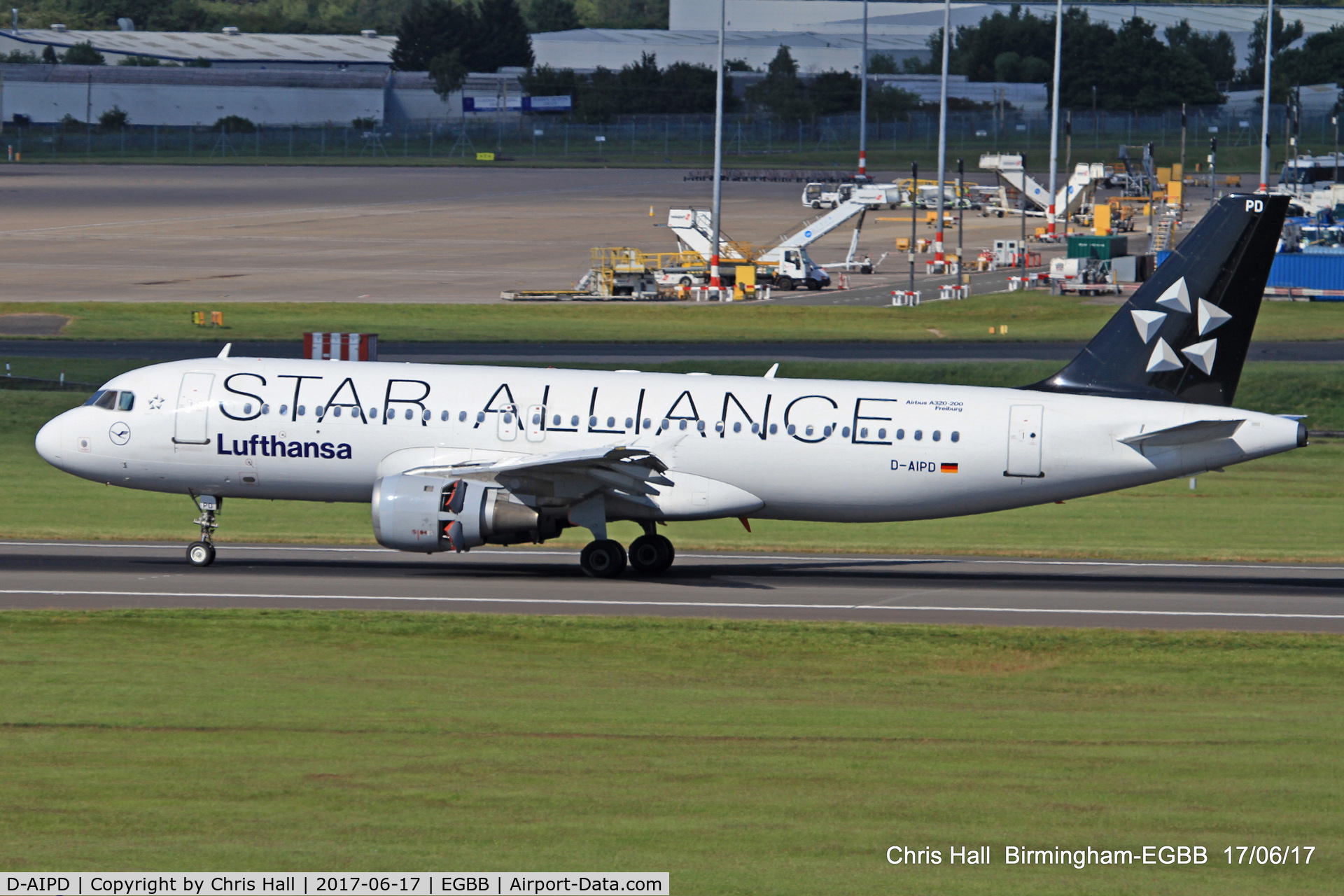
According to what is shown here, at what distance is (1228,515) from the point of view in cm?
4491

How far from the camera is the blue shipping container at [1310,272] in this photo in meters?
94.6

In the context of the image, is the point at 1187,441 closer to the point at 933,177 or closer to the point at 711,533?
the point at 711,533

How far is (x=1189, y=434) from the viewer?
32875mm

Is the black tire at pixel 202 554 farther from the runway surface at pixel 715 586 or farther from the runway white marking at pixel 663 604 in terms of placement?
the runway white marking at pixel 663 604

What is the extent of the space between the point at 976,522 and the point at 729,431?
47.5ft

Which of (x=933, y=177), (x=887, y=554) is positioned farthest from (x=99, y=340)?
(x=933, y=177)

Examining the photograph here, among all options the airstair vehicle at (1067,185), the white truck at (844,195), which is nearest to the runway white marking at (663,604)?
the white truck at (844,195)

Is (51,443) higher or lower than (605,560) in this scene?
higher

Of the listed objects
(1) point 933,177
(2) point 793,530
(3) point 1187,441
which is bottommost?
(2) point 793,530

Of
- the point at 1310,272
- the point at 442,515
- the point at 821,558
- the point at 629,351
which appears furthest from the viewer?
the point at 1310,272

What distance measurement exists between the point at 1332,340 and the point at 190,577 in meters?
64.2

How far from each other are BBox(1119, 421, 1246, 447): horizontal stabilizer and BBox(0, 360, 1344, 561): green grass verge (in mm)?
7254

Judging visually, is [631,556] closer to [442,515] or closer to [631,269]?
[442,515]

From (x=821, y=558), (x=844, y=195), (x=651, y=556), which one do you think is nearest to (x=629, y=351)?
(x=821, y=558)
